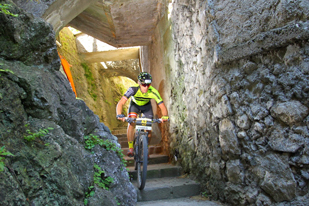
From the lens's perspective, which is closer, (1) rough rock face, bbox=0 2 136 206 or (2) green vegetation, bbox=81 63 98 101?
(1) rough rock face, bbox=0 2 136 206

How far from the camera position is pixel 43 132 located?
195 centimetres

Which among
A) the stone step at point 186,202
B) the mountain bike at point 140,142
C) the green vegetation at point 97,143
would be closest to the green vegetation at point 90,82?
the mountain bike at point 140,142

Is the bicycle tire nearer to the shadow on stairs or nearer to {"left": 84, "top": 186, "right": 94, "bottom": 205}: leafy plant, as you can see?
the shadow on stairs

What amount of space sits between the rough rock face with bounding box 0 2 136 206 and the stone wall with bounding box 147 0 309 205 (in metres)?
1.29

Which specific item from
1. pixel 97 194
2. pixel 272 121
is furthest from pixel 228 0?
pixel 97 194

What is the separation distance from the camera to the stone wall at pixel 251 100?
208cm

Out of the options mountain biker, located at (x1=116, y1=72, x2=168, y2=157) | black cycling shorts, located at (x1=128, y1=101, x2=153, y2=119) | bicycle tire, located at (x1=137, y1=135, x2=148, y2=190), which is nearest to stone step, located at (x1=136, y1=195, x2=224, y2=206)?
bicycle tire, located at (x1=137, y1=135, x2=148, y2=190)

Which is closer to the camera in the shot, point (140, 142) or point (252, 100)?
point (252, 100)

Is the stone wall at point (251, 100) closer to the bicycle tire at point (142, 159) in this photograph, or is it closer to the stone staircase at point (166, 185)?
the stone staircase at point (166, 185)

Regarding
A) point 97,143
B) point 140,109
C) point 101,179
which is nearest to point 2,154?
point 101,179

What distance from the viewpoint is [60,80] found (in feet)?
9.00

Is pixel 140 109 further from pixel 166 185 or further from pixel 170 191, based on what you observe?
pixel 170 191

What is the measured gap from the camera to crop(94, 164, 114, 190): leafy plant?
2.30m

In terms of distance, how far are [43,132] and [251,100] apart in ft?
7.09
